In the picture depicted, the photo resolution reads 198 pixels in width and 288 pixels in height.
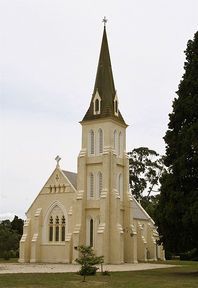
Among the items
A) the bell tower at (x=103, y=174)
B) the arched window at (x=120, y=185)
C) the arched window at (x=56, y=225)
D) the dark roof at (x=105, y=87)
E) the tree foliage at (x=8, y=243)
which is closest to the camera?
the bell tower at (x=103, y=174)

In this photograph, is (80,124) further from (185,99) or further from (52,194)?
(185,99)

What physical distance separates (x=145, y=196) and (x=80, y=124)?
30.9 meters

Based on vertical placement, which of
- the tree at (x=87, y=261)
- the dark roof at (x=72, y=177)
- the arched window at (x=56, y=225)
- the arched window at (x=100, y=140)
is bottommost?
the tree at (x=87, y=261)

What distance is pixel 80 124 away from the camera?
5550cm

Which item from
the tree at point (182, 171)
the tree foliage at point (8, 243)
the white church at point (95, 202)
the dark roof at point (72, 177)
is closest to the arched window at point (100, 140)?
the white church at point (95, 202)

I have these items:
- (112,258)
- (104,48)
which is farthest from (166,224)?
(104,48)

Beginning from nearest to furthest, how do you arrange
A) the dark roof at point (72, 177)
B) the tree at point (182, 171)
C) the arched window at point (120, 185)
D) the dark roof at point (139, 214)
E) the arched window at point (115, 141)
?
the tree at point (182, 171) → the arched window at point (120, 185) → the arched window at point (115, 141) → the dark roof at point (72, 177) → the dark roof at point (139, 214)

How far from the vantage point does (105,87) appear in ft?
182

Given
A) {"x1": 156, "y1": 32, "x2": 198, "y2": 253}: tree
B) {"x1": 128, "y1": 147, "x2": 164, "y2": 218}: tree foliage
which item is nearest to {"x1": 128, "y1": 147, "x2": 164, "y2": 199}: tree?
{"x1": 128, "y1": 147, "x2": 164, "y2": 218}: tree foliage

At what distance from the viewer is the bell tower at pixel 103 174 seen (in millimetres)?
49688

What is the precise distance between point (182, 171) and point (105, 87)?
26.0 metres

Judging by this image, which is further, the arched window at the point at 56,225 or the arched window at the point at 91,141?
the arched window at the point at 91,141

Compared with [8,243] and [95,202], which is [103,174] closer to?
[95,202]

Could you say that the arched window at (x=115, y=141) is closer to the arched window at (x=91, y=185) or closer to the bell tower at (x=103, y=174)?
the bell tower at (x=103, y=174)
